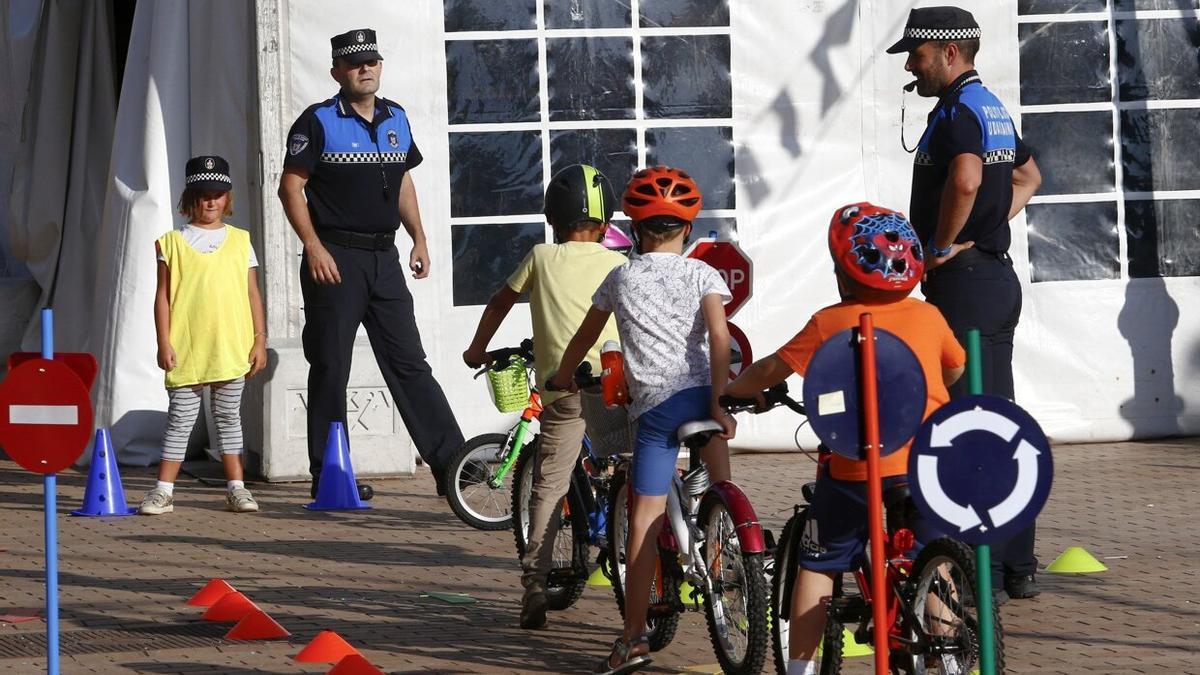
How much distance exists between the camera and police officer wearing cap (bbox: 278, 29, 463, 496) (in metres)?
10.5

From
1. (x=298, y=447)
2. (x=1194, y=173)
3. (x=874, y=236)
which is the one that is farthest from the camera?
(x=1194, y=173)

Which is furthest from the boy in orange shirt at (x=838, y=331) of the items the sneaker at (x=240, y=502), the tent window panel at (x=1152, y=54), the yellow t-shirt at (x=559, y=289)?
the tent window panel at (x=1152, y=54)

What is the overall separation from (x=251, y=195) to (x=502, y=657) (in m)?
6.08

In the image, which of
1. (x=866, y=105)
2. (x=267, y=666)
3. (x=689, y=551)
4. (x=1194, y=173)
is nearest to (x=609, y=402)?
(x=689, y=551)

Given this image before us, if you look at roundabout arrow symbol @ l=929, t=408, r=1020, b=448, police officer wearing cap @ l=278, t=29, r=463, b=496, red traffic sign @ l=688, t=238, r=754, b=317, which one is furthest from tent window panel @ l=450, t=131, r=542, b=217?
roundabout arrow symbol @ l=929, t=408, r=1020, b=448

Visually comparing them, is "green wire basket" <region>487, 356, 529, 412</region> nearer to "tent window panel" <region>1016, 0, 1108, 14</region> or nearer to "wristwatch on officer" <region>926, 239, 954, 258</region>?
"wristwatch on officer" <region>926, 239, 954, 258</region>

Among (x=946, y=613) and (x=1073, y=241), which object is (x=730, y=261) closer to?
(x=1073, y=241)

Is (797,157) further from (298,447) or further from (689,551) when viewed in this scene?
(689,551)

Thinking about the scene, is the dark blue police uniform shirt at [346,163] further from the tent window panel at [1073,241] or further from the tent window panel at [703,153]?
the tent window panel at [1073,241]

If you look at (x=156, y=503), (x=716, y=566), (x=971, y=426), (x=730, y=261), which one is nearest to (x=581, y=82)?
(x=730, y=261)

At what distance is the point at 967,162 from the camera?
7582 mm

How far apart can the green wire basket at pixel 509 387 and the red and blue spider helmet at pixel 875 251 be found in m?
3.79

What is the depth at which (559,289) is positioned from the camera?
292 inches

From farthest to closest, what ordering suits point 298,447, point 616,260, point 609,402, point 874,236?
point 298,447
point 616,260
point 609,402
point 874,236
